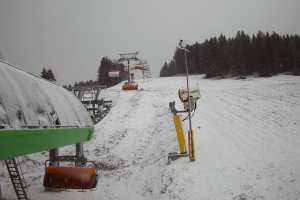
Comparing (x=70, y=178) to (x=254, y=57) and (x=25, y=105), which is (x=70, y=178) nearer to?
(x=25, y=105)

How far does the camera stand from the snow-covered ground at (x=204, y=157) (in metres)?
9.31

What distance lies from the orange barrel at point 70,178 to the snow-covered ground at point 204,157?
119 centimetres

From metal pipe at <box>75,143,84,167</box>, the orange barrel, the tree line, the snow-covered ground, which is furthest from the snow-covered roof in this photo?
the tree line

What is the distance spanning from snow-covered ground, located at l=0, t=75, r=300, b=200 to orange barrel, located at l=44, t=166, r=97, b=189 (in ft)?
3.92

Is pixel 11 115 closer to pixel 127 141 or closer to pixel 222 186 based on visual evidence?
pixel 222 186

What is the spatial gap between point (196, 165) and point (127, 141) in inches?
340

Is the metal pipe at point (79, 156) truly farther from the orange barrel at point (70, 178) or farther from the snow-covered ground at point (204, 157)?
the orange barrel at point (70, 178)

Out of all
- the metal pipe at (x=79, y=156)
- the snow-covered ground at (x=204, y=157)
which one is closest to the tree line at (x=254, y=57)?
the snow-covered ground at (x=204, y=157)

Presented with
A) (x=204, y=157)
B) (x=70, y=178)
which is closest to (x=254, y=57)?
(x=204, y=157)

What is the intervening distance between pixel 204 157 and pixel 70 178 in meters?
6.13

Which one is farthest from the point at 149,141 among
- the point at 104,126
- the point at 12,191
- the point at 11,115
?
the point at 11,115

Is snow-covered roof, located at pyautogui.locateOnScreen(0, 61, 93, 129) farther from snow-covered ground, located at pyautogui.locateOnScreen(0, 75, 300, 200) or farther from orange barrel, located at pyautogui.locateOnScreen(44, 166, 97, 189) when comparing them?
snow-covered ground, located at pyautogui.locateOnScreen(0, 75, 300, 200)

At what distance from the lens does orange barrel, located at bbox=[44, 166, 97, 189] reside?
33.6ft

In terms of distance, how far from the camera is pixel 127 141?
18766mm
